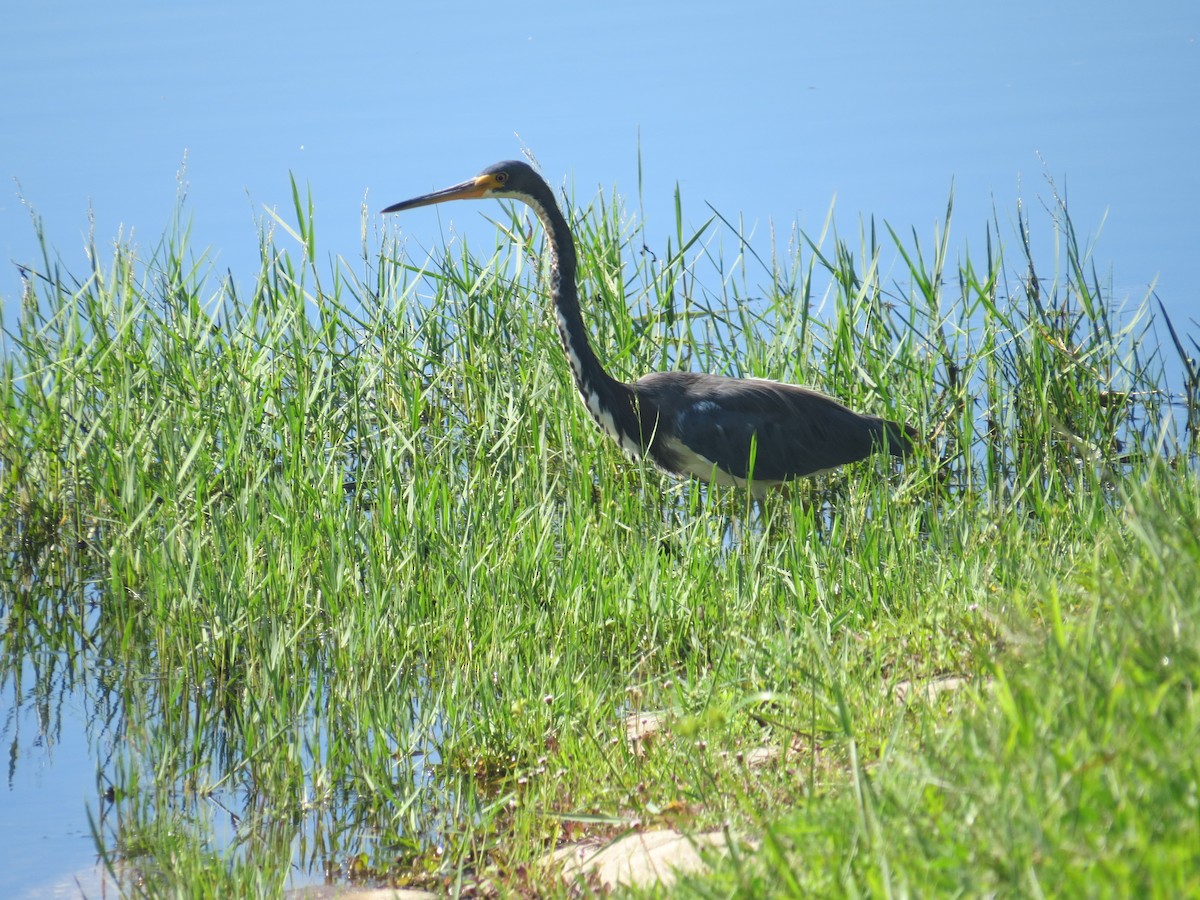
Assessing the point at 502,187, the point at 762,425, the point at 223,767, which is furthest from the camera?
the point at 502,187

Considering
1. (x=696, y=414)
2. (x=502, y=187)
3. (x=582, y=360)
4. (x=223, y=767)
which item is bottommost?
(x=223, y=767)

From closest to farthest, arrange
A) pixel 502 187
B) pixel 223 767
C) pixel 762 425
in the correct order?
pixel 223 767 → pixel 762 425 → pixel 502 187

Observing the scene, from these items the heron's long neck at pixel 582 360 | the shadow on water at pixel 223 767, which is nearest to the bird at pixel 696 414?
the heron's long neck at pixel 582 360

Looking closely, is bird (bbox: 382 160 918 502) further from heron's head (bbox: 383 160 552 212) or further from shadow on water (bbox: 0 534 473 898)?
shadow on water (bbox: 0 534 473 898)

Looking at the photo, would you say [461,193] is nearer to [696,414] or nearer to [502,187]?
[502,187]

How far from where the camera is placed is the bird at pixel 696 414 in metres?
5.73

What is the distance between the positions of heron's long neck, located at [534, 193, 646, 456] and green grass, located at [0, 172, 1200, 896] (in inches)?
7.4

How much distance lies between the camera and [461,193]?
5996mm

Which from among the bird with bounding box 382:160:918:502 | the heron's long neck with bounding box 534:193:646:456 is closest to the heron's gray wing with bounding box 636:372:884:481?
the bird with bounding box 382:160:918:502

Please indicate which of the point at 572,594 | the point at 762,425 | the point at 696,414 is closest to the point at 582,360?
the point at 696,414

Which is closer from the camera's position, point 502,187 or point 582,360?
point 582,360

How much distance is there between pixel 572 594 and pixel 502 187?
234 cm

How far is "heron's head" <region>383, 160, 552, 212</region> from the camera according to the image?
593cm

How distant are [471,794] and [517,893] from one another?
0.45 m
